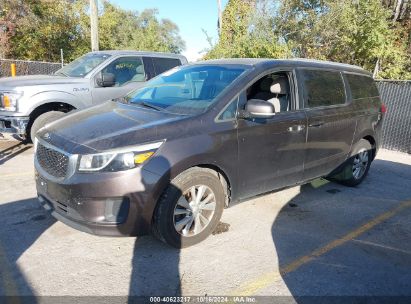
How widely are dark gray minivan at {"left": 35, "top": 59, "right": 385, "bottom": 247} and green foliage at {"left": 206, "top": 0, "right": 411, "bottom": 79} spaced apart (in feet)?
29.4

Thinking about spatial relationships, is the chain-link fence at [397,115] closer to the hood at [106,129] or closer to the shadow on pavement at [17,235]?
the hood at [106,129]

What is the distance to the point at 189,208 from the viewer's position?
136 inches

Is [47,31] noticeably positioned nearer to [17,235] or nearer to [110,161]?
[17,235]

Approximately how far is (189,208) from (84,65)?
507 cm

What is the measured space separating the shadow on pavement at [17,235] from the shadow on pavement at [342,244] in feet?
7.33

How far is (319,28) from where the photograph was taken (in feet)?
48.8

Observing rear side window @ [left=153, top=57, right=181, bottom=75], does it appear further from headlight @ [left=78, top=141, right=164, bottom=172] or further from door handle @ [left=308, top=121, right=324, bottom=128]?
headlight @ [left=78, top=141, right=164, bottom=172]

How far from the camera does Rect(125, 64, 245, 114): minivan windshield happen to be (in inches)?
148

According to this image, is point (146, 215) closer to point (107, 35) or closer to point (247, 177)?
point (247, 177)

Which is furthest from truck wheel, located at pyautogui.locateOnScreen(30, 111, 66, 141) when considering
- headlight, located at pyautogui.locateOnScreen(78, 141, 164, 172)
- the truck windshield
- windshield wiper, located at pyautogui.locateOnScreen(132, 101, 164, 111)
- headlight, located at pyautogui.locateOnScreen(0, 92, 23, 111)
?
headlight, located at pyautogui.locateOnScreen(78, 141, 164, 172)

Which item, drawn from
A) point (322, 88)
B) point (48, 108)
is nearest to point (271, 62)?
point (322, 88)

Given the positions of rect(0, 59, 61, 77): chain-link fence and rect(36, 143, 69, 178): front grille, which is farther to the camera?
rect(0, 59, 61, 77): chain-link fence

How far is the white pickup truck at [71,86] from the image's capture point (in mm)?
6277

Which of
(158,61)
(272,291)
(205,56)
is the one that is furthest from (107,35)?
(272,291)
